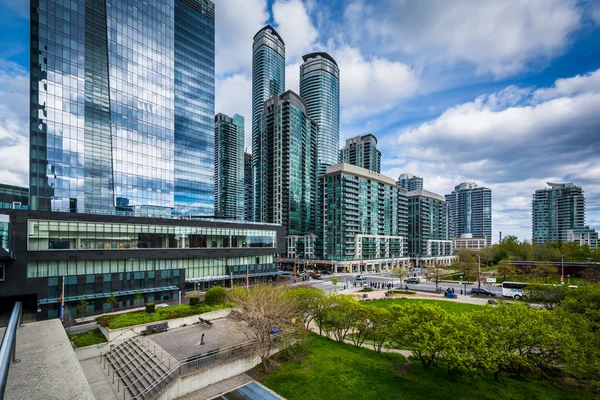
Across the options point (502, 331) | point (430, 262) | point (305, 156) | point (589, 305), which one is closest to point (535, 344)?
point (502, 331)

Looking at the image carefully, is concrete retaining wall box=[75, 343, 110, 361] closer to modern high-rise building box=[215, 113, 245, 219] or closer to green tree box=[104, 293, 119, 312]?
green tree box=[104, 293, 119, 312]

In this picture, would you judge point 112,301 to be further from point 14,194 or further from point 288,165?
point 288,165

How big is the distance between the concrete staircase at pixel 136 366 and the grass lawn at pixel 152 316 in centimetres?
306

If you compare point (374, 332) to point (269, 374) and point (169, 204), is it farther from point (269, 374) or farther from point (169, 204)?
point (169, 204)

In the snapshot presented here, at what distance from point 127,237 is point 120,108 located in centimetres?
3866

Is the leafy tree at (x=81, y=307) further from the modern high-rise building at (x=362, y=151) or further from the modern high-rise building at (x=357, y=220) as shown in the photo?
the modern high-rise building at (x=362, y=151)

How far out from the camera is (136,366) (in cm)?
Answer: 2095

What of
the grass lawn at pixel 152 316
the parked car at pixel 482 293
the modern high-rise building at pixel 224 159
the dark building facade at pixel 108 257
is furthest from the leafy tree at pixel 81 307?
the modern high-rise building at pixel 224 159

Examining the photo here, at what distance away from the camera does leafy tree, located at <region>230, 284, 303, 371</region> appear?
21625 mm

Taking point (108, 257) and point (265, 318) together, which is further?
point (108, 257)

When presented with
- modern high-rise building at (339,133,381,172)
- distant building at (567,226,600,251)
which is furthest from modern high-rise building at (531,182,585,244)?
modern high-rise building at (339,133,381,172)

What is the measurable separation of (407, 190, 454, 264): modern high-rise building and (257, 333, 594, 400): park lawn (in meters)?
124

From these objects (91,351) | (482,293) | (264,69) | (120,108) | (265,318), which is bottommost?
(482,293)

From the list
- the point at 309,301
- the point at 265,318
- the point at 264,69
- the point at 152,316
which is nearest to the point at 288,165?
the point at 264,69
